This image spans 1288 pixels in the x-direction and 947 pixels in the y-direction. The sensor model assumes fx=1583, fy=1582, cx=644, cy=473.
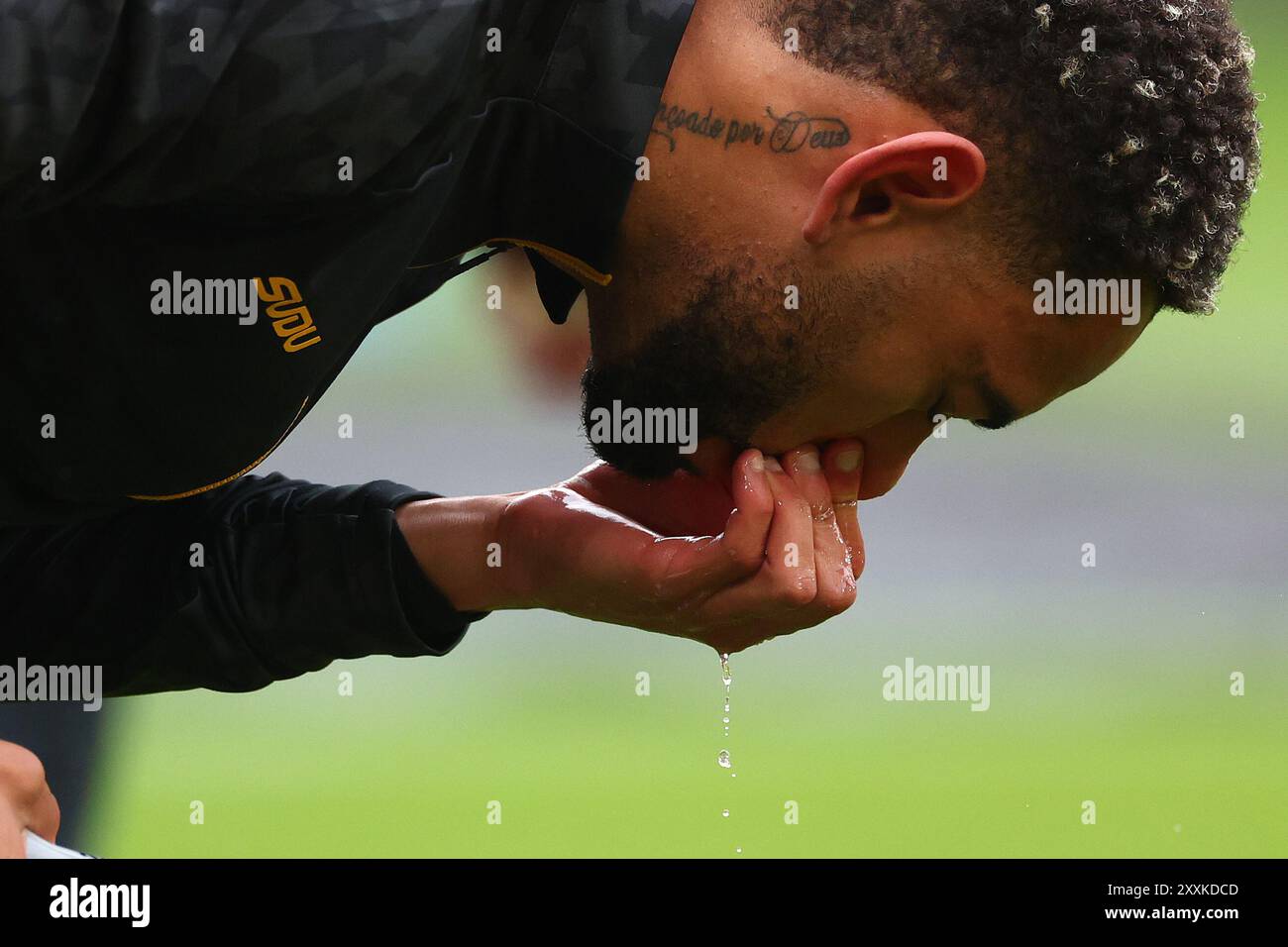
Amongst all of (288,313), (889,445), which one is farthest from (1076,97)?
(288,313)

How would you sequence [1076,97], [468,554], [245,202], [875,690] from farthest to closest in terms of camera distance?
[875,690] → [468,554] → [1076,97] → [245,202]

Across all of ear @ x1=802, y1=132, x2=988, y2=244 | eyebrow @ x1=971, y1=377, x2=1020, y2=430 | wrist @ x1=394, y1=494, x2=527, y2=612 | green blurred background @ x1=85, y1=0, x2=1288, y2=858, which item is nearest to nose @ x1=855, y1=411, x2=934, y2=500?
eyebrow @ x1=971, y1=377, x2=1020, y2=430

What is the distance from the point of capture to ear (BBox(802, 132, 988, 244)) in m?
1.01

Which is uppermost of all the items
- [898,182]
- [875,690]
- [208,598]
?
[898,182]

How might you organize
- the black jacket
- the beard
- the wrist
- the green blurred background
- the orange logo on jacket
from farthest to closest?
the green blurred background → the wrist → the beard → the orange logo on jacket → the black jacket

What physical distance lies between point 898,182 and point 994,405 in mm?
178

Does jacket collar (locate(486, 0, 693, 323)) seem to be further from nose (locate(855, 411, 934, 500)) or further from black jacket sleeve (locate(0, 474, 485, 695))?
black jacket sleeve (locate(0, 474, 485, 695))

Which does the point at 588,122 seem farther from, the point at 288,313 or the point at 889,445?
the point at 889,445

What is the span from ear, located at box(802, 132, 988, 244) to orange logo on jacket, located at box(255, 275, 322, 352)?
0.33m

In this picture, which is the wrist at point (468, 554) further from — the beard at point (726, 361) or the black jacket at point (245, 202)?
the beard at point (726, 361)

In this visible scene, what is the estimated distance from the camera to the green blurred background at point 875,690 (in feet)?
8.71

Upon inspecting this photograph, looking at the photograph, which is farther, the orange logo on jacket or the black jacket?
the orange logo on jacket

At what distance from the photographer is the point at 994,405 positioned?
1.11 m

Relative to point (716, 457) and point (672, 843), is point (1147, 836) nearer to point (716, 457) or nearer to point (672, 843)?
point (672, 843)
